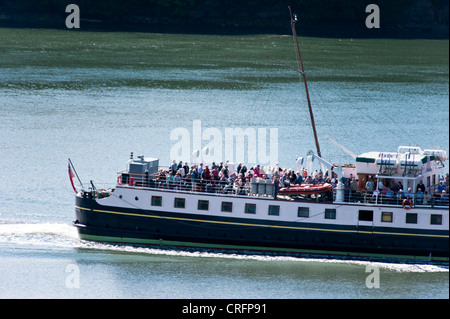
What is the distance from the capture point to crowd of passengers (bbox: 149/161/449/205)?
41656mm

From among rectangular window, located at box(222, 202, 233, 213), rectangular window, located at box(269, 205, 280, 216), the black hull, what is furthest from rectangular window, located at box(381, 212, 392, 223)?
rectangular window, located at box(222, 202, 233, 213)

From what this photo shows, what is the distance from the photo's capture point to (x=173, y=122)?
68.6 meters

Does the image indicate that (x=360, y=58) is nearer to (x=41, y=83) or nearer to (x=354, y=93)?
(x=354, y=93)

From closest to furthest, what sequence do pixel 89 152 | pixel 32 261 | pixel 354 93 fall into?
1. pixel 32 261
2. pixel 89 152
3. pixel 354 93

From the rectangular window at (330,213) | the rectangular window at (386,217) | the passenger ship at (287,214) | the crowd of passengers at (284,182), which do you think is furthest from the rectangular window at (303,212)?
the rectangular window at (386,217)

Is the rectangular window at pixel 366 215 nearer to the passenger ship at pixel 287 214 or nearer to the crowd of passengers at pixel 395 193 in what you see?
the passenger ship at pixel 287 214

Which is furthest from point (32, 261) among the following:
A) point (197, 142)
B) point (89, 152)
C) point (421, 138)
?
point (421, 138)

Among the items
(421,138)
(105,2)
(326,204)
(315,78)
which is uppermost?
(105,2)

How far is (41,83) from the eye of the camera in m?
79.8

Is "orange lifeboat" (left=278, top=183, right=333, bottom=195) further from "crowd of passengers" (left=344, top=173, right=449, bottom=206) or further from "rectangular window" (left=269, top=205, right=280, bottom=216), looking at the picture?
"crowd of passengers" (left=344, top=173, right=449, bottom=206)

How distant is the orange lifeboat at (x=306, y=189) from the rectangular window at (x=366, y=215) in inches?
72.3

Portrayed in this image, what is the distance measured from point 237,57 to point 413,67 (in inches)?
721

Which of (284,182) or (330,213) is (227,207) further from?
(330,213)
